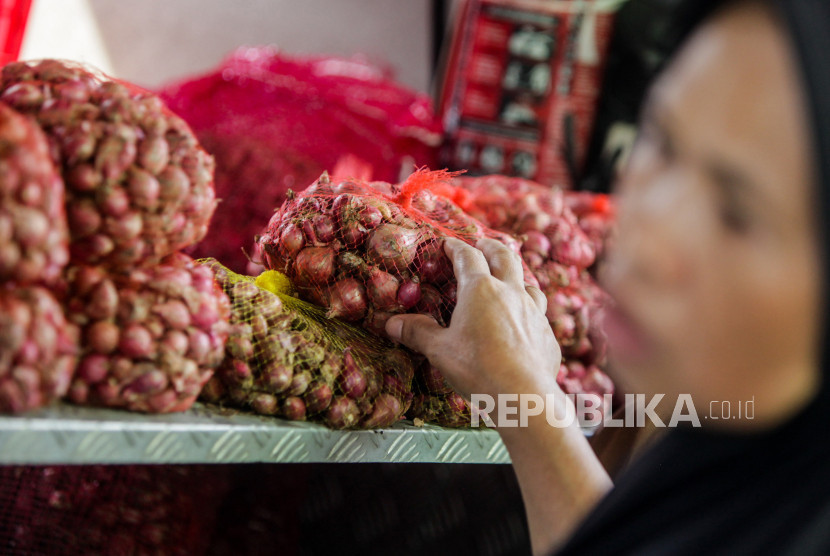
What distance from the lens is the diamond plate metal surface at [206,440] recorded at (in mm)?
829

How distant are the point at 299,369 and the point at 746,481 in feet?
2.28

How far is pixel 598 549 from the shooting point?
0.87 metres

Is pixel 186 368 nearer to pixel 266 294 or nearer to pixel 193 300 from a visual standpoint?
pixel 193 300

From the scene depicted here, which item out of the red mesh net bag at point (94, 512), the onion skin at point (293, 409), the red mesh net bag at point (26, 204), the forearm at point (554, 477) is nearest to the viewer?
the red mesh net bag at point (26, 204)

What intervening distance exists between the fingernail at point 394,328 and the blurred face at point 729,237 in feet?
1.93

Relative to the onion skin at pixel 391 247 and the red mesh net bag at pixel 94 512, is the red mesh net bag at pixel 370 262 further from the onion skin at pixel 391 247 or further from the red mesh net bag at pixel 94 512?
the red mesh net bag at pixel 94 512

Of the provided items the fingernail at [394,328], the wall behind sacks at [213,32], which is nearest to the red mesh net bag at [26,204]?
the fingernail at [394,328]

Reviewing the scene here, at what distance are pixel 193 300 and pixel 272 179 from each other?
5.92ft

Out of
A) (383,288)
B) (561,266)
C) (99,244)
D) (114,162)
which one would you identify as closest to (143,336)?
(99,244)

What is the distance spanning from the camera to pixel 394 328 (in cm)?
125

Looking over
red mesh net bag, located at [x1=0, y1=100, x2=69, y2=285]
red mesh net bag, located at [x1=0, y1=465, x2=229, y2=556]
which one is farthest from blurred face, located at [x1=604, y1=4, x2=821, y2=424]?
red mesh net bag, located at [x1=0, y1=465, x2=229, y2=556]

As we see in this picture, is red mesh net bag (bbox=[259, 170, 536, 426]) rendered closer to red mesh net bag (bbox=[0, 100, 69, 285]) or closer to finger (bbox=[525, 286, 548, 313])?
finger (bbox=[525, 286, 548, 313])

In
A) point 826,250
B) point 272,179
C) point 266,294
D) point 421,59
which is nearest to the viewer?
point 826,250

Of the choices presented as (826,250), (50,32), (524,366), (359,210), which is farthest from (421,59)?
(826,250)
